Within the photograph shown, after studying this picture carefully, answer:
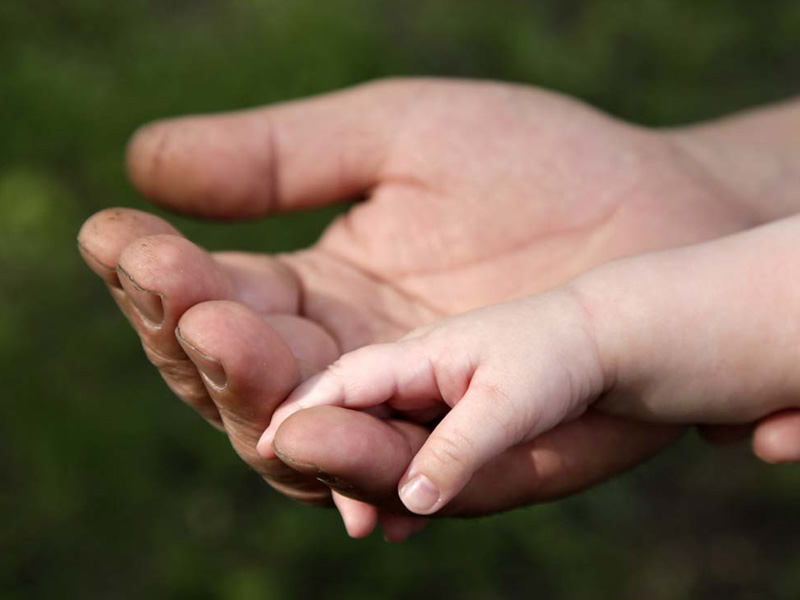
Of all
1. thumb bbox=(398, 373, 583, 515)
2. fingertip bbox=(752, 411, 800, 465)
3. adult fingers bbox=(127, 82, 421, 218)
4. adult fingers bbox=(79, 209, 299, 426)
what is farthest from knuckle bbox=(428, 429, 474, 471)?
adult fingers bbox=(127, 82, 421, 218)

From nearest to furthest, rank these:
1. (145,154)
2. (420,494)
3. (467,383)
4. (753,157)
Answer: (420,494) → (467,383) → (145,154) → (753,157)

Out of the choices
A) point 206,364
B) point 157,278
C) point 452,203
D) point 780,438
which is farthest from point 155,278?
point 780,438

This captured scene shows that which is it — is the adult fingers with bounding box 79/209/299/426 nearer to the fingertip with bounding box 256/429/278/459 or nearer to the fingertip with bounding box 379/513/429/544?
the fingertip with bounding box 256/429/278/459

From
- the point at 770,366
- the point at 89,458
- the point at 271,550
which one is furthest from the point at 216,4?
the point at 770,366

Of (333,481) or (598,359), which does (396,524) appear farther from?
Answer: (598,359)

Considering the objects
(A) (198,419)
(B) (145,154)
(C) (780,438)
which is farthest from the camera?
(A) (198,419)

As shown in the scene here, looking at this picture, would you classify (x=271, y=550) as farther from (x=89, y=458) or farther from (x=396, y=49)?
(x=396, y=49)

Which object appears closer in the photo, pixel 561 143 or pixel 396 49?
pixel 561 143
